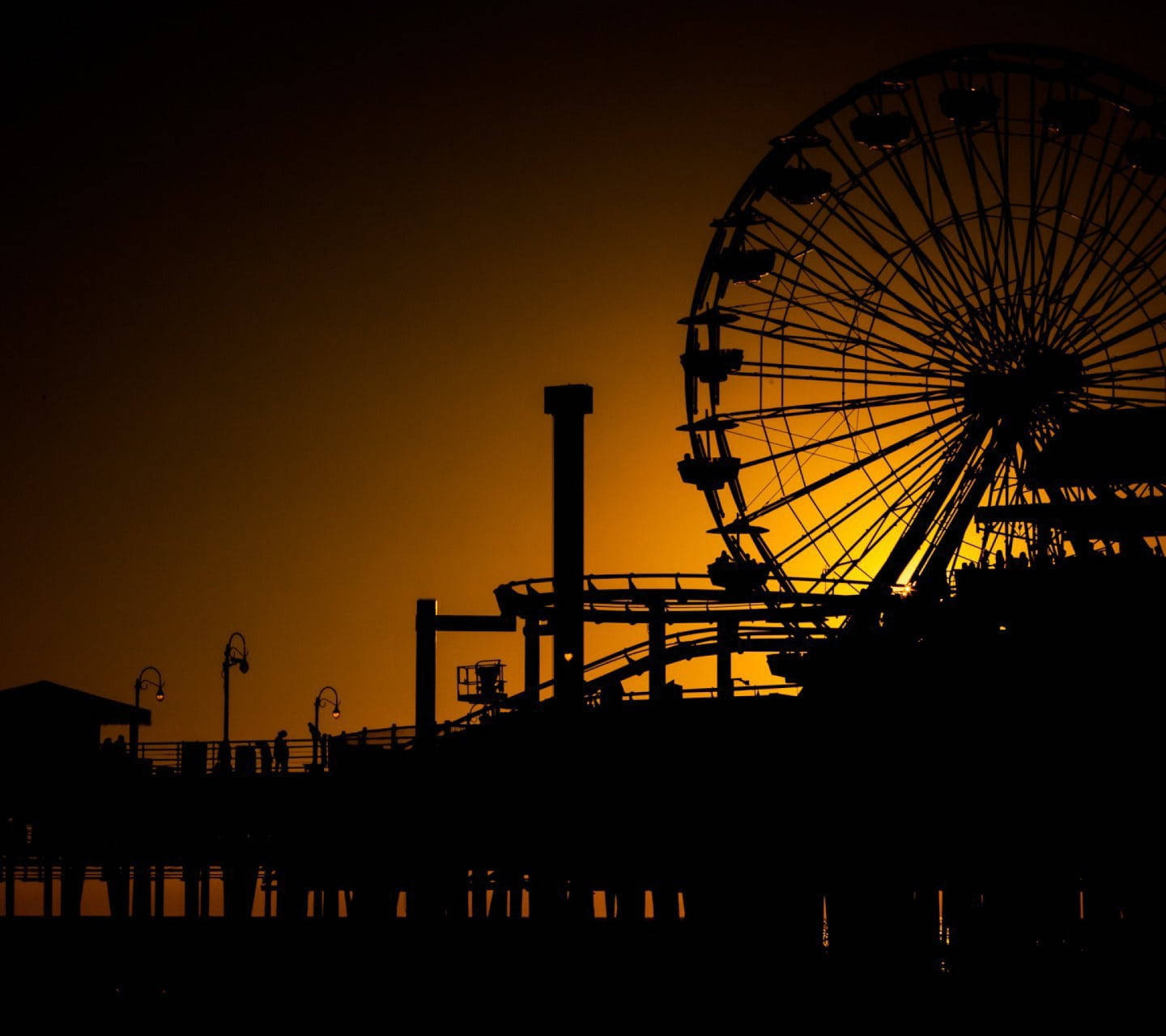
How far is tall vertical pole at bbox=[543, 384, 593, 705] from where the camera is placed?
28.2 metres

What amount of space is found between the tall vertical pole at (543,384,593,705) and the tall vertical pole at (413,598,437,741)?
437 inches

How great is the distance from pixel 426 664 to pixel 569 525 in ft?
43.9

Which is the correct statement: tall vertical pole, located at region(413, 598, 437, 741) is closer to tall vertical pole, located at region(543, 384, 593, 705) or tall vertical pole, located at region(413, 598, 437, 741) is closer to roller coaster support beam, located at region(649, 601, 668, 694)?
roller coaster support beam, located at region(649, 601, 668, 694)

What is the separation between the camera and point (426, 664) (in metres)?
41.1

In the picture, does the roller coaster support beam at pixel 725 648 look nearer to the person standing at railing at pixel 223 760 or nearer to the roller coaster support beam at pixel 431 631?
the roller coaster support beam at pixel 431 631

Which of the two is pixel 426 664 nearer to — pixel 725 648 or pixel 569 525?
pixel 725 648

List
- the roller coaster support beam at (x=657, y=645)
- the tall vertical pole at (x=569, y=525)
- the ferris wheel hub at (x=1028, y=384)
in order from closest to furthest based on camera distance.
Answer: the tall vertical pole at (x=569, y=525) → the ferris wheel hub at (x=1028, y=384) → the roller coaster support beam at (x=657, y=645)

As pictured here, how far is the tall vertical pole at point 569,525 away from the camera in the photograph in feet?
92.7

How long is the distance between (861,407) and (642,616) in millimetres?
7229

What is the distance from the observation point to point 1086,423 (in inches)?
1391

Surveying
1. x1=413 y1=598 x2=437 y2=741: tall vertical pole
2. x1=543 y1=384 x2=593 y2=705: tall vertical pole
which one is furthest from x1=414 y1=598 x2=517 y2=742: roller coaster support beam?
x1=543 y1=384 x2=593 y2=705: tall vertical pole

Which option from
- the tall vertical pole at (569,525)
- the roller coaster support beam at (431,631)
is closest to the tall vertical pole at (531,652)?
the roller coaster support beam at (431,631)

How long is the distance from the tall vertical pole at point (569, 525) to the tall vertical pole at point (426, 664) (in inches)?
437

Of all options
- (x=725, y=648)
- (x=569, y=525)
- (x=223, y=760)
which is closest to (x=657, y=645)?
(x=725, y=648)
